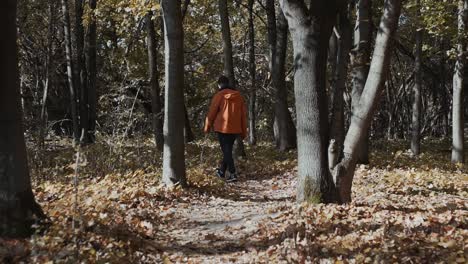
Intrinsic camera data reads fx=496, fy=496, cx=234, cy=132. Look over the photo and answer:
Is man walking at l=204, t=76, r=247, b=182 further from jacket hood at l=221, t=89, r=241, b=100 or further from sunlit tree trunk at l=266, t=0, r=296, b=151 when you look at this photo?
sunlit tree trunk at l=266, t=0, r=296, b=151

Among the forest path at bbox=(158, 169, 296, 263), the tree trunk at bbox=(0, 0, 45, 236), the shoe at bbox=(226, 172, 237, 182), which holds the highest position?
the tree trunk at bbox=(0, 0, 45, 236)

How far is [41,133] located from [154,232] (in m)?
5.76

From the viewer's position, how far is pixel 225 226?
6512 mm

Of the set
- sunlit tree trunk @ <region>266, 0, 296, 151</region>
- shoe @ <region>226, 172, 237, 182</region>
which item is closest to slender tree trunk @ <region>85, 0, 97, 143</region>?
sunlit tree trunk @ <region>266, 0, 296, 151</region>

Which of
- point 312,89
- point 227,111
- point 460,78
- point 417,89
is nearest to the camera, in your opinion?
point 312,89

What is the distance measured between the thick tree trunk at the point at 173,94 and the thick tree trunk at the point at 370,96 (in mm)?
2741

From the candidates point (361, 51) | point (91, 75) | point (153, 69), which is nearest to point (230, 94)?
point (361, 51)

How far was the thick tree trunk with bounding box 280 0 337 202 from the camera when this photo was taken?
6.55 metres

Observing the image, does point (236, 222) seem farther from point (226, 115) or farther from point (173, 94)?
point (226, 115)

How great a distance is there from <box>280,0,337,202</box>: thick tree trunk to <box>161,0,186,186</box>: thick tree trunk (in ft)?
6.65

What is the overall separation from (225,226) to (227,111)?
3.62 m

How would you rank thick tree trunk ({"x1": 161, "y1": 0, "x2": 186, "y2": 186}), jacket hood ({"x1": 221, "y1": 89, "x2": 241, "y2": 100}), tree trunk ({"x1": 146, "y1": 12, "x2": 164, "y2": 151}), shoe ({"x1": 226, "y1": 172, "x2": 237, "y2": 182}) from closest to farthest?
1. thick tree trunk ({"x1": 161, "y1": 0, "x2": 186, "y2": 186})
2. jacket hood ({"x1": 221, "y1": 89, "x2": 241, "y2": 100})
3. shoe ({"x1": 226, "y1": 172, "x2": 237, "y2": 182})
4. tree trunk ({"x1": 146, "y1": 12, "x2": 164, "y2": 151})

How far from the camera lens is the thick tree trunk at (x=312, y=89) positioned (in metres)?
6.55

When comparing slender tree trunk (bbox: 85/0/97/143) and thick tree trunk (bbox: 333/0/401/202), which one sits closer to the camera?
thick tree trunk (bbox: 333/0/401/202)
